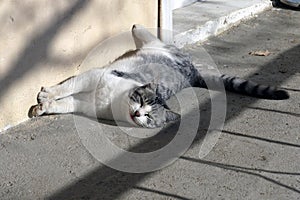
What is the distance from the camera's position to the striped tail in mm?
5289

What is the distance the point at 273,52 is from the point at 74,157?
3274 millimetres

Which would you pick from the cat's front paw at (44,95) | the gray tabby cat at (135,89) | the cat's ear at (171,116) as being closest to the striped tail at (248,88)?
the gray tabby cat at (135,89)

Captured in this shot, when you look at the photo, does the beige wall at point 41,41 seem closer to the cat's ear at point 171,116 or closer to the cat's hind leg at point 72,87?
the cat's hind leg at point 72,87

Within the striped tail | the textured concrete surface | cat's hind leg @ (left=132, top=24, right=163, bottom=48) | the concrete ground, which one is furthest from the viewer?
the textured concrete surface

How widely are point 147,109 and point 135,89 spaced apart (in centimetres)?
20

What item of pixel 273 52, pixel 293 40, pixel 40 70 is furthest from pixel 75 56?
pixel 293 40

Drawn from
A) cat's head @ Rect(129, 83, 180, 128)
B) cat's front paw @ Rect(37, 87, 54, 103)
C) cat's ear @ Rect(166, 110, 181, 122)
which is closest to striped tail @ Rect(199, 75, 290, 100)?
cat's ear @ Rect(166, 110, 181, 122)

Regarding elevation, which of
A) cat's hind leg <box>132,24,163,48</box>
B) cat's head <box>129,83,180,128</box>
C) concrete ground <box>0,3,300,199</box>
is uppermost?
cat's hind leg <box>132,24,163,48</box>

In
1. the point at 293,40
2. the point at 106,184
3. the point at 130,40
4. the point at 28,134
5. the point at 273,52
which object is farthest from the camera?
the point at 293,40

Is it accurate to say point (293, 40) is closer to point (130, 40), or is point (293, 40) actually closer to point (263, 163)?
point (130, 40)

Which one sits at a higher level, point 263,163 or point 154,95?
point 154,95

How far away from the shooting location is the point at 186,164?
419 centimetres

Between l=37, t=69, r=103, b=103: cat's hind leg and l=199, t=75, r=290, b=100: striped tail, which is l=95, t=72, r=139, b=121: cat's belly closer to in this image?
l=37, t=69, r=103, b=103: cat's hind leg

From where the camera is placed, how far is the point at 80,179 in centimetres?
394
